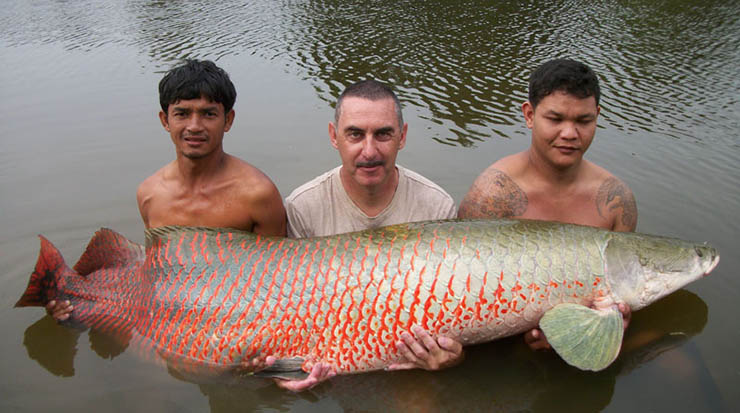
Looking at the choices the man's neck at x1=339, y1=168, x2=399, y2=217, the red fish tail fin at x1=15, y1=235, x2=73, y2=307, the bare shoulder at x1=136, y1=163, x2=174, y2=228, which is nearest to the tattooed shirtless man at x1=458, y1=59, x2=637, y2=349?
the man's neck at x1=339, y1=168, x2=399, y2=217

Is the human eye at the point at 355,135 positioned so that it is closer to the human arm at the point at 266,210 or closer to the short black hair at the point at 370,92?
the short black hair at the point at 370,92

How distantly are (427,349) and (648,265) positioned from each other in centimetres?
132

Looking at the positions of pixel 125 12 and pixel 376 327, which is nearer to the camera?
pixel 376 327

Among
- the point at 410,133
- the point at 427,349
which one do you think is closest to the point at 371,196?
the point at 427,349

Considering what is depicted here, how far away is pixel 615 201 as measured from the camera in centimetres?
389

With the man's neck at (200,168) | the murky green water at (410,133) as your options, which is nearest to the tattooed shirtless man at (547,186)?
the murky green water at (410,133)

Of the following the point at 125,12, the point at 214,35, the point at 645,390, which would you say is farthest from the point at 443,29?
the point at 645,390

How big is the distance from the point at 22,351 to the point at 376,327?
2.76m

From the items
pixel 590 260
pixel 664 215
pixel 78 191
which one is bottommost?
pixel 78 191

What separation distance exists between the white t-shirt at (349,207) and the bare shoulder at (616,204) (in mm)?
1096

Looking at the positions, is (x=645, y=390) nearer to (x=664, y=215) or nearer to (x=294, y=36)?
(x=664, y=215)

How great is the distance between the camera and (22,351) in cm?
383

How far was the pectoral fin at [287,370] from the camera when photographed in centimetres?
298

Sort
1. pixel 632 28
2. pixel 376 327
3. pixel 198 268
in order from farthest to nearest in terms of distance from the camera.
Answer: pixel 632 28 < pixel 198 268 < pixel 376 327
